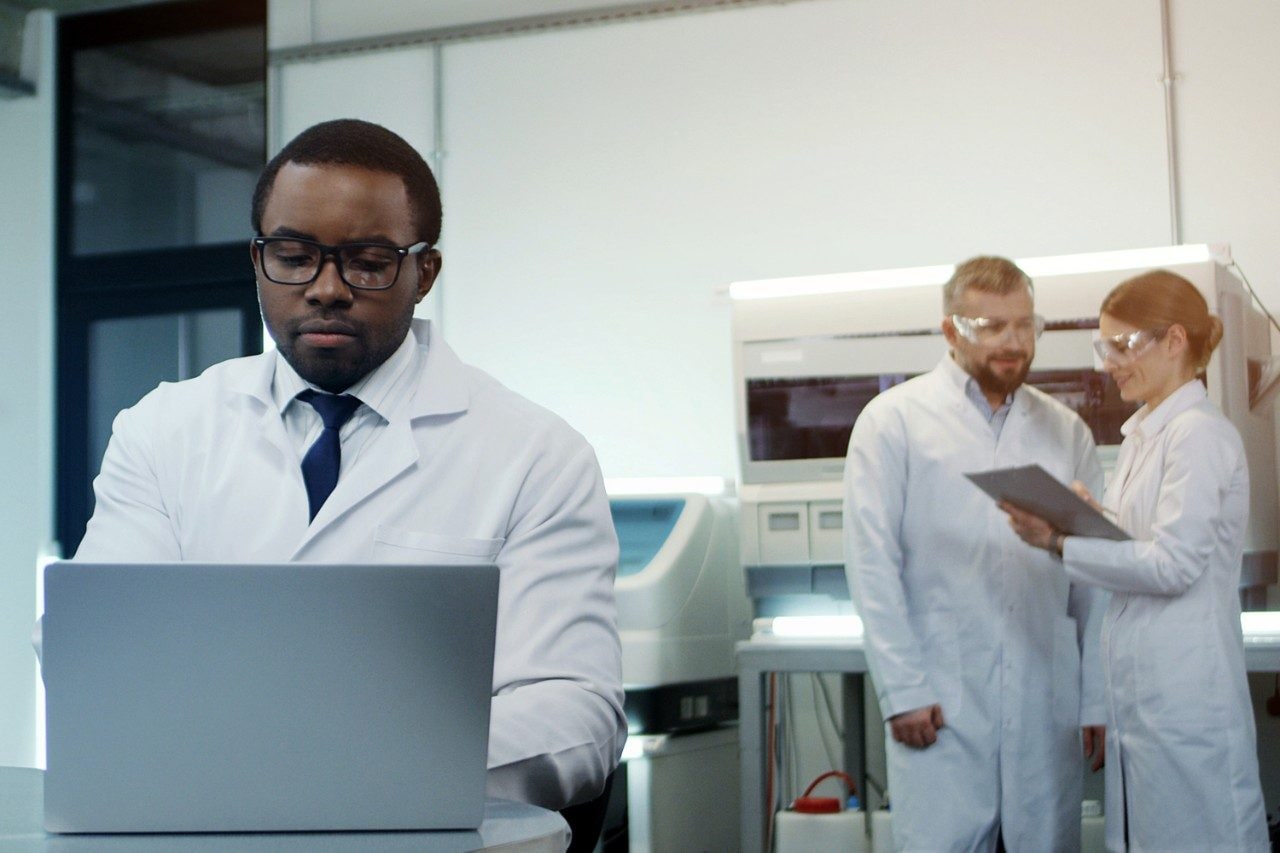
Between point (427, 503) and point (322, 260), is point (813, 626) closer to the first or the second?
point (427, 503)

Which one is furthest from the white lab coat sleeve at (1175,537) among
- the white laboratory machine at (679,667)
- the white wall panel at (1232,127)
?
the white wall panel at (1232,127)

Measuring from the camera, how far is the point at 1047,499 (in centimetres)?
218

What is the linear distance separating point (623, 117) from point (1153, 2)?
1283 mm

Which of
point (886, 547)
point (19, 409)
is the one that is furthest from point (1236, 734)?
point (19, 409)

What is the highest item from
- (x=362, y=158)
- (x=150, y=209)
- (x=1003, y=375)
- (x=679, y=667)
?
(x=150, y=209)

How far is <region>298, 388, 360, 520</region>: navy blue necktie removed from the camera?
1388 mm

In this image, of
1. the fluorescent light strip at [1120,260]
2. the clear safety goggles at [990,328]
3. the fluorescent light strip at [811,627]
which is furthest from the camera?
the fluorescent light strip at [811,627]

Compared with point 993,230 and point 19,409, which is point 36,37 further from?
point 993,230

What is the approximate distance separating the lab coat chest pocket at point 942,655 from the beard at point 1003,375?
0.41 metres

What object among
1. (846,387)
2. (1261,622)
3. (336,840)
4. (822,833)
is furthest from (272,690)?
(1261,622)

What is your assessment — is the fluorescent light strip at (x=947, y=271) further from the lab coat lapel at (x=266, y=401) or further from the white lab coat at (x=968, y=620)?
the lab coat lapel at (x=266, y=401)

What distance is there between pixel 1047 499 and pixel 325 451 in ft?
3.97

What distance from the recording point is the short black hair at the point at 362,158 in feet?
4.48

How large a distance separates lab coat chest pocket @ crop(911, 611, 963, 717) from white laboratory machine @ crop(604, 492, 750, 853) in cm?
61
